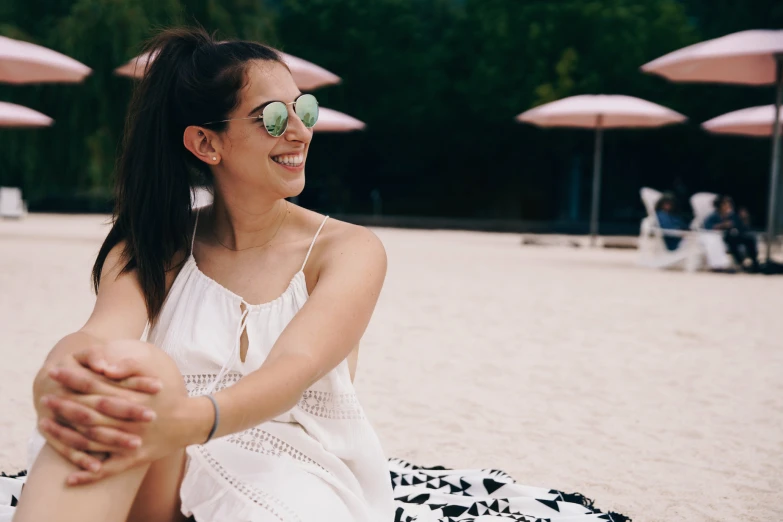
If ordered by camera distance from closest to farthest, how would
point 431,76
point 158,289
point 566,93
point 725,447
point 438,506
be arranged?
point 158,289 < point 438,506 < point 725,447 < point 566,93 < point 431,76

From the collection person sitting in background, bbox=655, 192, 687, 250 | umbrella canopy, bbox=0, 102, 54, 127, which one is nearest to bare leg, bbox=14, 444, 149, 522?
person sitting in background, bbox=655, 192, 687, 250

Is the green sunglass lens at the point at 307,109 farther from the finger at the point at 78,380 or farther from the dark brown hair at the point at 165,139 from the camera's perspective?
the finger at the point at 78,380

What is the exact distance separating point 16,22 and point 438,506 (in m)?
23.9

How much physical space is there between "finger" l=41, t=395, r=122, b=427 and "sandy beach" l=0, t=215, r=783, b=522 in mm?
2026

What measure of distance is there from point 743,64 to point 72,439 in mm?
12073

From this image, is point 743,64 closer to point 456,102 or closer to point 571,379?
point 571,379

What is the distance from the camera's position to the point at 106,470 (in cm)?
162

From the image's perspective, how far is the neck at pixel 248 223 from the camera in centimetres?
220

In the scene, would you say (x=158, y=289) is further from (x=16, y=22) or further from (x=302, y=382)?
(x=16, y=22)

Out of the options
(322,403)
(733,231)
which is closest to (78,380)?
(322,403)

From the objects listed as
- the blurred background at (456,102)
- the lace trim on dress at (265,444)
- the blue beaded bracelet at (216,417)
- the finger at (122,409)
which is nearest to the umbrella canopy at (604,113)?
the blurred background at (456,102)

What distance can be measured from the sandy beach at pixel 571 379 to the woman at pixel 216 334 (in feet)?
5.07

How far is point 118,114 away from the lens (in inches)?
778

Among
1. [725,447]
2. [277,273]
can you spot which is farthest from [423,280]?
[277,273]
